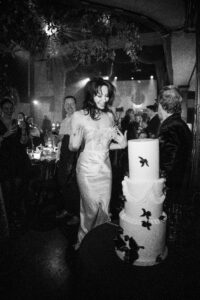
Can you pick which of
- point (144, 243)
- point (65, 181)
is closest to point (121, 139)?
point (144, 243)

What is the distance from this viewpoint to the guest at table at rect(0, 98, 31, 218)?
3.95 metres

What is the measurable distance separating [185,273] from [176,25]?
334 cm

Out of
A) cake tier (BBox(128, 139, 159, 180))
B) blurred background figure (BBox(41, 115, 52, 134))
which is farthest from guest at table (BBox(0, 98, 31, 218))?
blurred background figure (BBox(41, 115, 52, 134))

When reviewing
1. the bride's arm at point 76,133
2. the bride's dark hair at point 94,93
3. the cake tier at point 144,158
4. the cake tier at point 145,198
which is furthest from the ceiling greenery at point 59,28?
the cake tier at point 145,198

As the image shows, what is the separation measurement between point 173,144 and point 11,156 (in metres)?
2.83

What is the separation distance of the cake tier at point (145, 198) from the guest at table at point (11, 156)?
3.00 m

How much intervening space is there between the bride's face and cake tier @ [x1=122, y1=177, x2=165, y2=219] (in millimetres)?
1475

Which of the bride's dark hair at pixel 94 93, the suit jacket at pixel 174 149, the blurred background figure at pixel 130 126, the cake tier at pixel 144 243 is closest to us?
the cake tier at pixel 144 243

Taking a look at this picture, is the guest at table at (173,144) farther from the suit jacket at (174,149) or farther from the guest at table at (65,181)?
the guest at table at (65,181)

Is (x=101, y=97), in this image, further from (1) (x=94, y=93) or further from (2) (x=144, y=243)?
(2) (x=144, y=243)

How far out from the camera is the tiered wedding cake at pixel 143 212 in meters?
1.33

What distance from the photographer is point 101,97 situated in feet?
8.84

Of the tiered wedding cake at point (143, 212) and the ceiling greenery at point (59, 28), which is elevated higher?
the ceiling greenery at point (59, 28)

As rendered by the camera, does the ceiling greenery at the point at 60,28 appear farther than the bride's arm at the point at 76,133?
Yes
